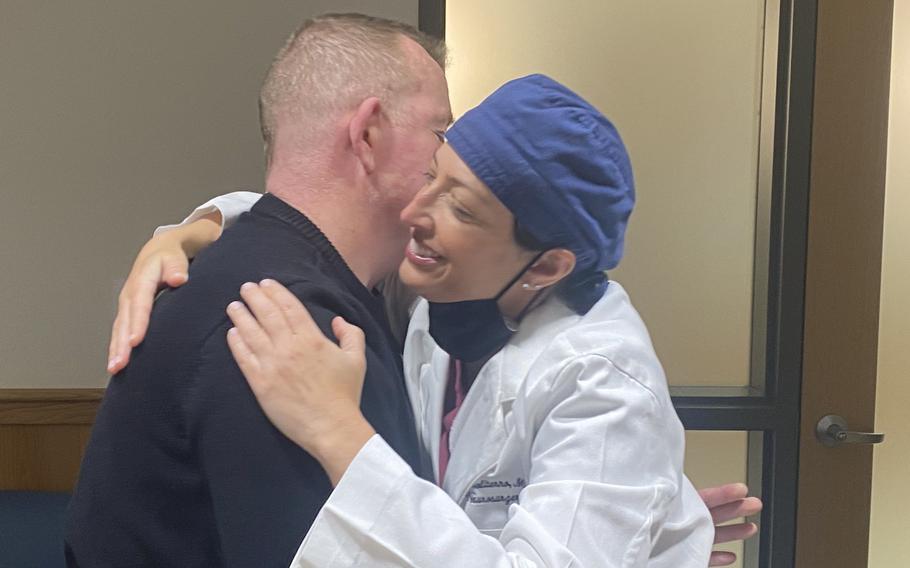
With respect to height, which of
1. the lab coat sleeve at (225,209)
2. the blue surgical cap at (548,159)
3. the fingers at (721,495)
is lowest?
the fingers at (721,495)

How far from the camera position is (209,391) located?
0.70 meters

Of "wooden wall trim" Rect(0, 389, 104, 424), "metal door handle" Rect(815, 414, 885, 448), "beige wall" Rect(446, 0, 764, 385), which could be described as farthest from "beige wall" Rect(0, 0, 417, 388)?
"metal door handle" Rect(815, 414, 885, 448)

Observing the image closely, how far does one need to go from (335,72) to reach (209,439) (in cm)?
46

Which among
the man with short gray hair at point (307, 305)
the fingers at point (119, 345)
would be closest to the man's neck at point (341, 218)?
the man with short gray hair at point (307, 305)

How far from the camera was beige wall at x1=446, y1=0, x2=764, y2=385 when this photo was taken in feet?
5.68

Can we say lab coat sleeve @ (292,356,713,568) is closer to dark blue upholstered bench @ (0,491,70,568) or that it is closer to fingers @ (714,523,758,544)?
fingers @ (714,523,758,544)

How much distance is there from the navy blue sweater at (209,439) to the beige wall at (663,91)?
3.39 ft

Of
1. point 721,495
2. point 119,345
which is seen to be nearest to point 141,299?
point 119,345

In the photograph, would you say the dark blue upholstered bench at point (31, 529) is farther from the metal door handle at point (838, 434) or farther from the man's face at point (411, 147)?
the metal door handle at point (838, 434)

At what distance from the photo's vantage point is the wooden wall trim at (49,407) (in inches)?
65.2

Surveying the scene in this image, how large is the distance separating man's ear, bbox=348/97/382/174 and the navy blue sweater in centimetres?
13

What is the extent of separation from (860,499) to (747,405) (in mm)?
306

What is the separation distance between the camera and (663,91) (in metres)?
1.73

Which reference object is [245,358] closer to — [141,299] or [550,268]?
[141,299]
